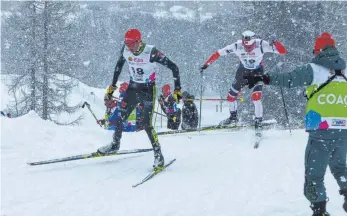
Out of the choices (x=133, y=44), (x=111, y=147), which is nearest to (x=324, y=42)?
(x=133, y=44)

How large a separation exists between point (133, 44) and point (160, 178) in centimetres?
225

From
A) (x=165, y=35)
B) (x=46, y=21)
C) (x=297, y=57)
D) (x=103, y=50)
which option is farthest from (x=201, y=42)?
(x=46, y=21)

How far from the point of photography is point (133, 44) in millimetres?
6391

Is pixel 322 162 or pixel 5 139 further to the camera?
pixel 5 139

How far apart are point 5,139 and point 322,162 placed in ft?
21.8

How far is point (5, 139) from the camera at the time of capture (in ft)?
26.9

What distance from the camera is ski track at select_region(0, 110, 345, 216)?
4793 millimetres

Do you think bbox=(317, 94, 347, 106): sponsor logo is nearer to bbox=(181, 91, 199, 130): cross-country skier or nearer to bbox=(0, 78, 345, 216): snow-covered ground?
bbox=(0, 78, 345, 216): snow-covered ground

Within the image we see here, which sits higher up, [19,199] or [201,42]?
[201,42]

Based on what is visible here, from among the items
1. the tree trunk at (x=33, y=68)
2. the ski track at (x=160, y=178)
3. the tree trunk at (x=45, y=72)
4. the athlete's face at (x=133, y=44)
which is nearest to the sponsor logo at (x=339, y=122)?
the ski track at (x=160, y=178)

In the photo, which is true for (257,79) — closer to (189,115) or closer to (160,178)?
(160,178)

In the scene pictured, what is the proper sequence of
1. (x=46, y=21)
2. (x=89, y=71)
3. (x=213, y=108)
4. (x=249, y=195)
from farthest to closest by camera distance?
(x=89, y=71) < (x=213, y=108) < (x=46, y=21) < (x=249, y=195)

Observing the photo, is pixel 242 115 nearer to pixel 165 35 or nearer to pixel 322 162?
pixel 322 162

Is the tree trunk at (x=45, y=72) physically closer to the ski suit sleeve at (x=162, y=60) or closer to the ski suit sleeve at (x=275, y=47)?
the ski suit sleeve at (x=275, y=47)
